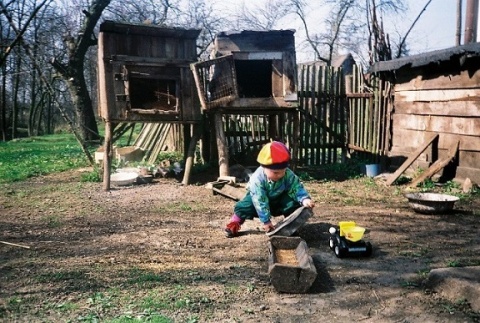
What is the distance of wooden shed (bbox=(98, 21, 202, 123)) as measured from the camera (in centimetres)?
789

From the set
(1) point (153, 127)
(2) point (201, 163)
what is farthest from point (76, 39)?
(2) point (201, 163)

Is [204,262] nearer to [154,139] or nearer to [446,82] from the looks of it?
[446,82]

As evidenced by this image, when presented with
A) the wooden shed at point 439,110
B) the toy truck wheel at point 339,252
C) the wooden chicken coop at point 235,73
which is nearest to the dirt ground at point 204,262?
the toy truck wheel at point 339,252

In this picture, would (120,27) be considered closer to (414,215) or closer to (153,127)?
(153,127)

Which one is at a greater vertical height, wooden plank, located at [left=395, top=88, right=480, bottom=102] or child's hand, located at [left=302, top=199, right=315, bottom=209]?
wooden plank, located at [left=395, top=88, right=480, bottom=102]

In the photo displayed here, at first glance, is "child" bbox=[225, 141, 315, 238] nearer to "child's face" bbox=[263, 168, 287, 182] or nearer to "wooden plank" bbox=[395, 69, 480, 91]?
"child's face" bbox=[263, 168, 287, 182]

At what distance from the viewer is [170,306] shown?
3.20 metres

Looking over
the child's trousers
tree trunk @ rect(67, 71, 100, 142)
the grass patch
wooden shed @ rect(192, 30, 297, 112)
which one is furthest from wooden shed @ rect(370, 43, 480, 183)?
tree trunk @ rect(67, 71, 100, 142)

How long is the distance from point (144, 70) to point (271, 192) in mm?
4598

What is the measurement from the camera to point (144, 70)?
8.11m

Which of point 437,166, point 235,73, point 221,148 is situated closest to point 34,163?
point 221,148

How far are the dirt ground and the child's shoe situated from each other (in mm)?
116

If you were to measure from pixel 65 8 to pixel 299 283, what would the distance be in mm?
23642

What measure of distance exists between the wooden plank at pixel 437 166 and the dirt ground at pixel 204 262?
1.04 meters
